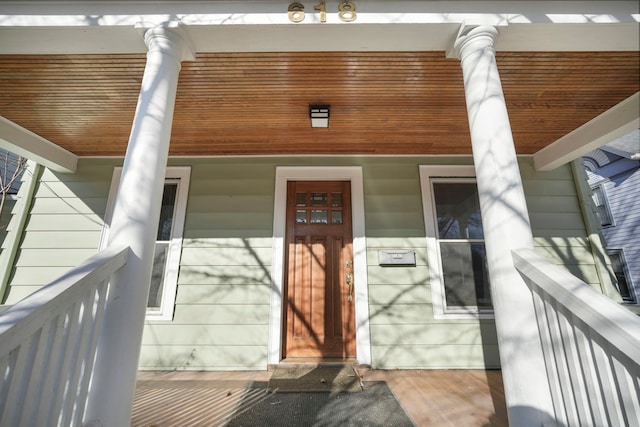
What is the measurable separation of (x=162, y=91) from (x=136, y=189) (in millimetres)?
544

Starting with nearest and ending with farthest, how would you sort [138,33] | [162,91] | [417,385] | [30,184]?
[162,91] → [138,33] → [417,385] → [30,184]

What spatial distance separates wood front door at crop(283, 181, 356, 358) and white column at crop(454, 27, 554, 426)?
6.02 ft

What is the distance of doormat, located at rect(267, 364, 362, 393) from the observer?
2177mm

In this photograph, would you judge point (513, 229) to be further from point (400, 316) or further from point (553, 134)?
point (553, 134)

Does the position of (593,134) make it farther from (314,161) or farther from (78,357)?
(78,357)

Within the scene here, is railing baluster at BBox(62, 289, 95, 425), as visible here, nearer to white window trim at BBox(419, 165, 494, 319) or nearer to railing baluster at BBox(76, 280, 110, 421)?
railing baluster at BBox(76, 280, 110, 421)

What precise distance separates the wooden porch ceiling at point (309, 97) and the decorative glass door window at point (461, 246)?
55cm

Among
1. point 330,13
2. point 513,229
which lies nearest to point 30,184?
point 330,13

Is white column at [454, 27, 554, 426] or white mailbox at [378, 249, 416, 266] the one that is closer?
white column at [454, 27, 554, 426]

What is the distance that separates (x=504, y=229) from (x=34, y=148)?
13.6ft

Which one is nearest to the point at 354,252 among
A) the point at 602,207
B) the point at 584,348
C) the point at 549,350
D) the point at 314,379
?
the point at 314,379

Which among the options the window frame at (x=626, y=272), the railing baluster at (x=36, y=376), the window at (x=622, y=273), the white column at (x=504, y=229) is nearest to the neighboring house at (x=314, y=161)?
the white column at (x=504, y=229)

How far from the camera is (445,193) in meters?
3.20

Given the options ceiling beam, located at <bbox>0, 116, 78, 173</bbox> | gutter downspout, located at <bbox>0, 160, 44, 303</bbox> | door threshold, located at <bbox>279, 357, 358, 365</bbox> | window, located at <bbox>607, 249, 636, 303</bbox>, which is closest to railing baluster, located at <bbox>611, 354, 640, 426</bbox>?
door threshold, located at <bbox>279, 357, 358, 365</bbox>
